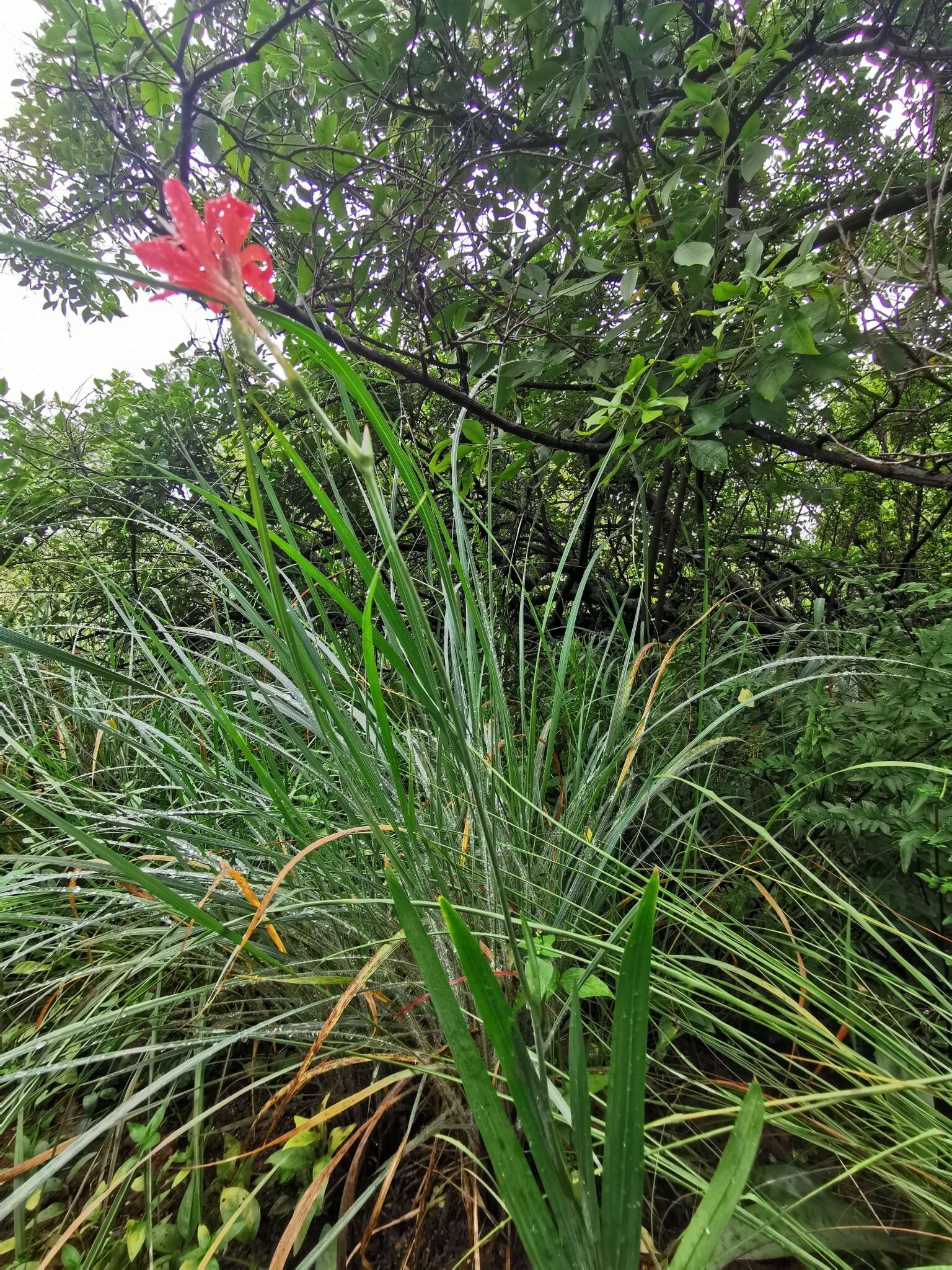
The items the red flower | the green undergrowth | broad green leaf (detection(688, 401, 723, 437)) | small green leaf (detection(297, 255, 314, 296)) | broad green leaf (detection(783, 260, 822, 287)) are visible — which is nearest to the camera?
the red flower

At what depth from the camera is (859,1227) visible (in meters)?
0.41

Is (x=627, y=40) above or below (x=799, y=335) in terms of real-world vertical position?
above

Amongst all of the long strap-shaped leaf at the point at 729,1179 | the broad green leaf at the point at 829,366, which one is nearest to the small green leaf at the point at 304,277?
the broad green leaf at the point at 829,366

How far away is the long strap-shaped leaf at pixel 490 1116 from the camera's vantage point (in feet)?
0.87

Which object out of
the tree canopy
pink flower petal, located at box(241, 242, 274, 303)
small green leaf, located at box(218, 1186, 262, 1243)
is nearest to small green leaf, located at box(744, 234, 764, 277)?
the tree canopy

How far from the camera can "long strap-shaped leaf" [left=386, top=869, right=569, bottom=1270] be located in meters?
0.26

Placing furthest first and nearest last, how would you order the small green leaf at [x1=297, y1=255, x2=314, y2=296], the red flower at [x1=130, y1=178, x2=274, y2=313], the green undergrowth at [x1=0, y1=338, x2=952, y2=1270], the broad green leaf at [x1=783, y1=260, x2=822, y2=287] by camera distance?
the small green leaf at [x1=297, y1=255, x2=314, y2=296]
the broad green leaf at [x1=783, y1=260, x2=822, y2=287]
the green undergrowth at [x1=0, y1=338, x2=952, y2=1270]
the red flower at [x1=130, y1=178, x2=274, y2=313]

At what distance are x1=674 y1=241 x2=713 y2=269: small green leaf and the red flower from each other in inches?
22.0

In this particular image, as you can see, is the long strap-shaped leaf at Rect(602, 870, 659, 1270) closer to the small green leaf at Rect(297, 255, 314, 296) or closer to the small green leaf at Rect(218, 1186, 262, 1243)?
the small green leaf at Rect(218, 1186, 262, 1243)

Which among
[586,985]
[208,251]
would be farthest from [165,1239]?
[208,251]

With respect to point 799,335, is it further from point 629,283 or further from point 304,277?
point 304,277

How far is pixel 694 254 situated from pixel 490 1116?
2.60 ft

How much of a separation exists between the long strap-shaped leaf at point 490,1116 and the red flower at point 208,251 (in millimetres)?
267

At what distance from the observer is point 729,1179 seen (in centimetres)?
27
